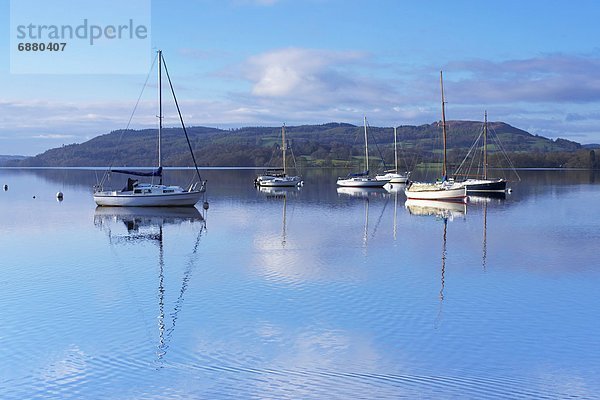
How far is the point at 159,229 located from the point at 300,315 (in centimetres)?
2029

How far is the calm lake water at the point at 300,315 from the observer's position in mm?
11492

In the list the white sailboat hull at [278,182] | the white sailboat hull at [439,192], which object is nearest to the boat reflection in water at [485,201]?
the white sailboat hull at [439,192]

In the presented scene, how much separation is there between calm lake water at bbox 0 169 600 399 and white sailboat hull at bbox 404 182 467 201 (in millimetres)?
22338

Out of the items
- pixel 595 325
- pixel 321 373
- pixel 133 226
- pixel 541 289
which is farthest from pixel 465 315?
pixel 133 226

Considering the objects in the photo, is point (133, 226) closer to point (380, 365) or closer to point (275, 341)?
point (275, 341)

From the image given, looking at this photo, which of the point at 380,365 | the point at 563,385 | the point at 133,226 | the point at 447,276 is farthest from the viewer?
the point at 133,226

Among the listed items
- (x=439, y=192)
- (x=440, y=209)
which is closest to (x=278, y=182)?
(x=439, y=192)

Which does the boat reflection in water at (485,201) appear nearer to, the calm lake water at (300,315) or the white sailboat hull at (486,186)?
the calm lake water at (300,315)

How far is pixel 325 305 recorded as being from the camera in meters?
16.8

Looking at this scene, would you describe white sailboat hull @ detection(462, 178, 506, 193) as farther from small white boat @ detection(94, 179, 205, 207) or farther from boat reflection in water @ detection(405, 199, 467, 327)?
small white boat @ detection(94, 179, 205, 207)

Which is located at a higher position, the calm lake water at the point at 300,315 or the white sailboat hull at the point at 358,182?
the white sailboat hull at the point at 358,182

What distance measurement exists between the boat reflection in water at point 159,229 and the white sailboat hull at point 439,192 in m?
20.2

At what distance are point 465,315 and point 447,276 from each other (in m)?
5.07

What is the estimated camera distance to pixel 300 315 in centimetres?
1576
